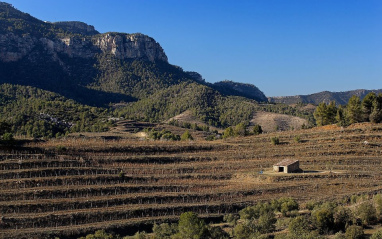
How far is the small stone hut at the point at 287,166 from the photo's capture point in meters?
51.8

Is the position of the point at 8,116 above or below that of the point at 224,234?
above

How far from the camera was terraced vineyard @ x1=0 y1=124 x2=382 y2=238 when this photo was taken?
38.9 meters

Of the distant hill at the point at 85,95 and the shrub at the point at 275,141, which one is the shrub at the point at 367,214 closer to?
the shrub at the point at 275,141

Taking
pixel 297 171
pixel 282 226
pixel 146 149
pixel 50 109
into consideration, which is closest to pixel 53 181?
pixel 146 149

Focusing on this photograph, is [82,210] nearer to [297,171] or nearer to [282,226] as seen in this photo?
[282,226]

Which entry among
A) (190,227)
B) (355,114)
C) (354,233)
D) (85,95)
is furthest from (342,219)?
(85,95)

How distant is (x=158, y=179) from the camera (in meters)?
49.4

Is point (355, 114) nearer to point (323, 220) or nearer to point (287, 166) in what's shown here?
point (287, 166)

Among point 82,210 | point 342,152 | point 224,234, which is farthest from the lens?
point 342,152

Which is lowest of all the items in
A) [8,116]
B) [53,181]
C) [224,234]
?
[224,234]

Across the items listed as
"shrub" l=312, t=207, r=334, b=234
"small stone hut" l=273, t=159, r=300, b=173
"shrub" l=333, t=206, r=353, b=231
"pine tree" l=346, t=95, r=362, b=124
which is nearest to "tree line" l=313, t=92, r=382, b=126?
"pine tree" l=346, t=95, r=362, b=124

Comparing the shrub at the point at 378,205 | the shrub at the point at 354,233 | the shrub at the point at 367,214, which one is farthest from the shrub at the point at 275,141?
the shrub at the point at 354,233

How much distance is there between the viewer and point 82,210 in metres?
39.7

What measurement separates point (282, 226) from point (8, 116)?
85.0 meters
